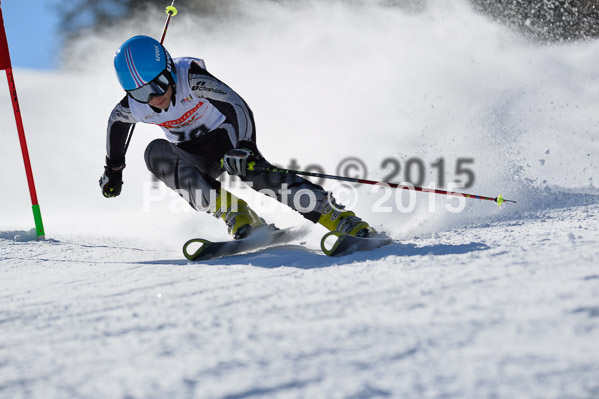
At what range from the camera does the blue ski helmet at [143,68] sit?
8.49 ft

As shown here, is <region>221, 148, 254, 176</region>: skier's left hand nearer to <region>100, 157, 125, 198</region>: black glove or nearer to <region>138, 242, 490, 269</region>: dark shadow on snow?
<region>138, 242, 490, 269</region>: dark shadow on snow

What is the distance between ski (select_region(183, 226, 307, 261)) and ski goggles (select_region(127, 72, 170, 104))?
0.79m

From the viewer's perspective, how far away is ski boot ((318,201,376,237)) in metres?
2.47

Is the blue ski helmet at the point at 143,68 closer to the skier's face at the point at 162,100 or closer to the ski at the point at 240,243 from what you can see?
the skier's face at the point at 162,100

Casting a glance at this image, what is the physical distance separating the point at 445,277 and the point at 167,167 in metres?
1.93

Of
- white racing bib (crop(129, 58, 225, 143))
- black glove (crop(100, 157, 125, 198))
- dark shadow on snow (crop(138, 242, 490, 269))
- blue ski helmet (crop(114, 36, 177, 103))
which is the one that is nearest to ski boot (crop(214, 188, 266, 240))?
dark shadow on snow (crop(138, 242, 490, 269))

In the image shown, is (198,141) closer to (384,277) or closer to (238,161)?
(238,161)

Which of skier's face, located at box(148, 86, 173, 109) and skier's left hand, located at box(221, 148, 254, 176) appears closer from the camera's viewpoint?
skier's left hand, located at box(221, 148, 254, 176)

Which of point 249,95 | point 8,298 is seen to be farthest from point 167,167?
point 249,95

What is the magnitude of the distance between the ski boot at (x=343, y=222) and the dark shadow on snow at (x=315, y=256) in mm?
181

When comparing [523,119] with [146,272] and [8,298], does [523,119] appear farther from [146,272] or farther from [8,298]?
[8,298]

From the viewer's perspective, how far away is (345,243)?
2199 millimetres

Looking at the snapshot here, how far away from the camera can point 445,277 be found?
4.74ft

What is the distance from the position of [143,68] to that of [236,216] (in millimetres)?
905
